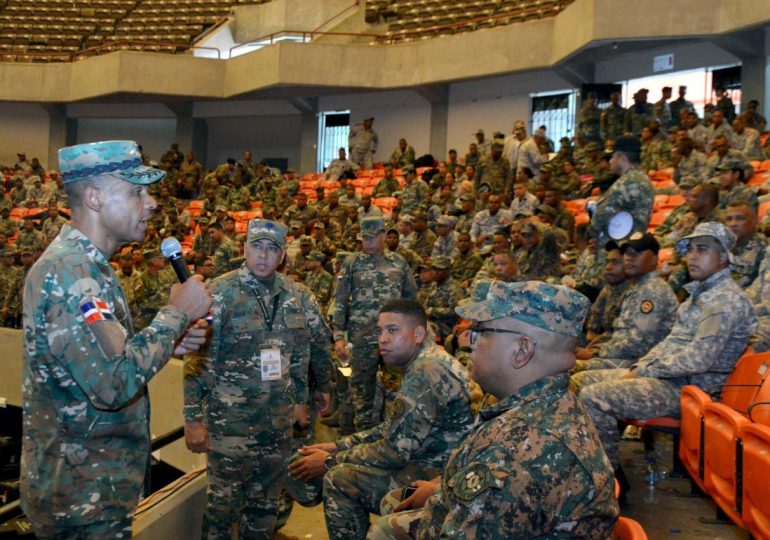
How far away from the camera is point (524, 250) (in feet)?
26.4

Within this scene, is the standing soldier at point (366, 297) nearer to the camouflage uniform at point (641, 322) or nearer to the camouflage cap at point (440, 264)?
the camouflage cap at point (440, 264)

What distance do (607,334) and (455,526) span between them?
161 inches

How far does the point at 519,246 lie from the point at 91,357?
6315 mm

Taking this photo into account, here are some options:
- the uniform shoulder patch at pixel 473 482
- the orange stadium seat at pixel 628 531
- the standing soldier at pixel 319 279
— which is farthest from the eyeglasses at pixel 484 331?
the standing soldier at pixel 319 279

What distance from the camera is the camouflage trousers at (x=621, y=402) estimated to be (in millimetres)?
4359

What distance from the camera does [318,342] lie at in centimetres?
471

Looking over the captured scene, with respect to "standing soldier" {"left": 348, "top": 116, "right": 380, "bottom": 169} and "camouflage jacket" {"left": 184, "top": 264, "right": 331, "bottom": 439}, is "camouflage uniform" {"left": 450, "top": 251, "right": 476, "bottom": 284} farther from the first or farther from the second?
"standing soldier" {"left": 348, "top": 116, "right": 380, "bottom": 169}

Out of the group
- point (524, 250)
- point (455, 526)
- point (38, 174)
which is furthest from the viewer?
point (38, 174)

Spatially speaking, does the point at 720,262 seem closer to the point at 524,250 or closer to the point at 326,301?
the point at 524,250

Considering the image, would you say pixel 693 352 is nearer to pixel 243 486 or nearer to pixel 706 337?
pixel 706 337

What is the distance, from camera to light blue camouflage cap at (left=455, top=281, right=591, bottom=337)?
2199 millimetres

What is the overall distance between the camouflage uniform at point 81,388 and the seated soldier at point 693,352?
8.58 ft

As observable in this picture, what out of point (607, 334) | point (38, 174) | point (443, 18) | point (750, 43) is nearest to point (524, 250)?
point (607, 334)

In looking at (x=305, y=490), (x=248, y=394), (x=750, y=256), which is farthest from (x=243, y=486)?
(x=750, y=256)
